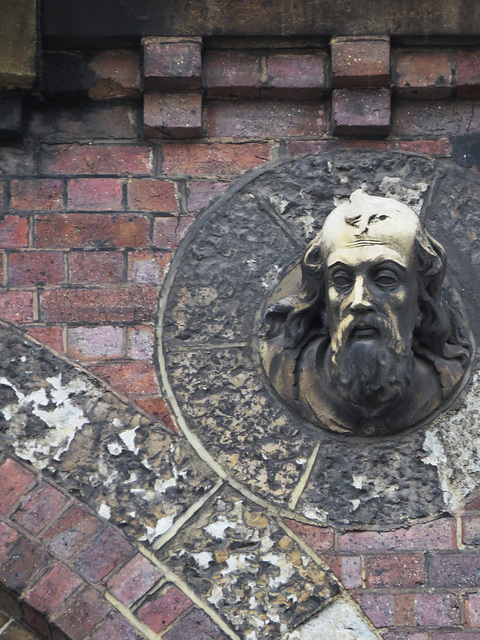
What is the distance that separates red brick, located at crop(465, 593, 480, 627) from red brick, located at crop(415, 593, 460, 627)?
30 millimetres

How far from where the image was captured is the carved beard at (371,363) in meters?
5.17

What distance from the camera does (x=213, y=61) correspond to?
18.7 feet

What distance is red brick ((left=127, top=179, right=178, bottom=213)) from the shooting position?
18.5ft

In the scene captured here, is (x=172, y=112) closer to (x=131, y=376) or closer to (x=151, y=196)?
(x=151, y=196)

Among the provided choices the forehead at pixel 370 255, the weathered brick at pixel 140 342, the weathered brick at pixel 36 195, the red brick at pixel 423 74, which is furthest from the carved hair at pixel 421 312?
the weathered brick at pixel 36 195

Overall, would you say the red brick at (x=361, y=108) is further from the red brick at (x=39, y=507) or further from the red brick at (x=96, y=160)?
the red brick at (x=39, y=507)

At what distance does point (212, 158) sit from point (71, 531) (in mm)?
1350

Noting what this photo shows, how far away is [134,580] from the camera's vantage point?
205 inches

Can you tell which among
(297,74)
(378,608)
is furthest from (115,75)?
(378,608)

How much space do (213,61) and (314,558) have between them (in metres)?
1.71

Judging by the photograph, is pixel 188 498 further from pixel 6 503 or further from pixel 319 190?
pixel 319 190

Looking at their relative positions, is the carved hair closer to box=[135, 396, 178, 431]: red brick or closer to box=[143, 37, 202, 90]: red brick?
box=[135, 396, 178, 431]: red brick

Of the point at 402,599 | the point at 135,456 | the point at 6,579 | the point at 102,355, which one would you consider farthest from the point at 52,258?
the point at 402,599

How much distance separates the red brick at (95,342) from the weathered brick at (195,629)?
891mm
